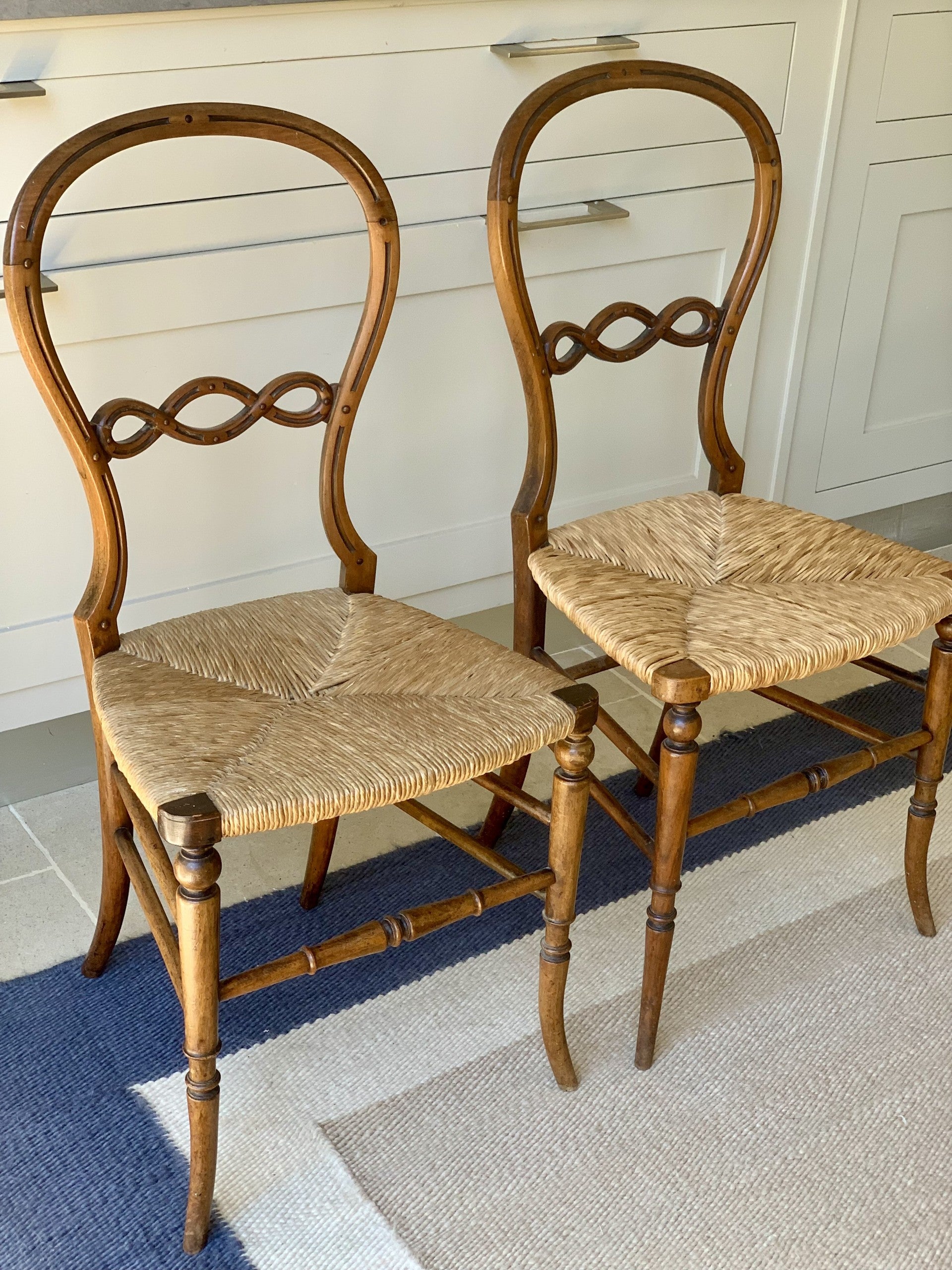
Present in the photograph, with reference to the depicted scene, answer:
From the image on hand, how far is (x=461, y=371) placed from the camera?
1.67 meters

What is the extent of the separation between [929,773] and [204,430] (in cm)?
86

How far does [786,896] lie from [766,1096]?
0.32 metres

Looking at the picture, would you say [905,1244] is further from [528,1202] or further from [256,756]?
[256,756]

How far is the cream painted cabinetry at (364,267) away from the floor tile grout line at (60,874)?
0.52 ft

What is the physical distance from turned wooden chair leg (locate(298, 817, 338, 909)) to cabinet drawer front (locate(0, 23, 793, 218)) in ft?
2.30

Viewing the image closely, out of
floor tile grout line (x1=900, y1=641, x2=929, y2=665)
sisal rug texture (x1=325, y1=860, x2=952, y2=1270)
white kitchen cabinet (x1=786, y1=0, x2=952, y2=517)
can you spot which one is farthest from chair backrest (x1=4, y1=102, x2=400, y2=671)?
floor tile grout line (x1=900, y1=641, x2=929, y2=665)

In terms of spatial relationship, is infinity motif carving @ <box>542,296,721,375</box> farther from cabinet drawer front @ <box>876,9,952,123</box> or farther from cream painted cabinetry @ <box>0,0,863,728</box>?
cabinet drawer front @ <box>876,9,952,123</box>

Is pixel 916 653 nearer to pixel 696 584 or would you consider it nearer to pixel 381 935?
pixel 696 584

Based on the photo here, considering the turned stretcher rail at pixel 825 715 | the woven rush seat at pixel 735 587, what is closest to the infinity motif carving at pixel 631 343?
the woven rush seat at pixel 735 587

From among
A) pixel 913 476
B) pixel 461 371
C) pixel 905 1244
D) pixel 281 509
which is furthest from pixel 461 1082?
pixel 913 476

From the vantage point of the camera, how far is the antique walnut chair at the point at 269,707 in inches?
40.5

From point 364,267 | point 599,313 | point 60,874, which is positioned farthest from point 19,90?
point 60,874

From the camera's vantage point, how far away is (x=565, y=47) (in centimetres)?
153

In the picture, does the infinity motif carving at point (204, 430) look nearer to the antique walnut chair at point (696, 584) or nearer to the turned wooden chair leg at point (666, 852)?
the antique walnut chair at point (696, 584)
